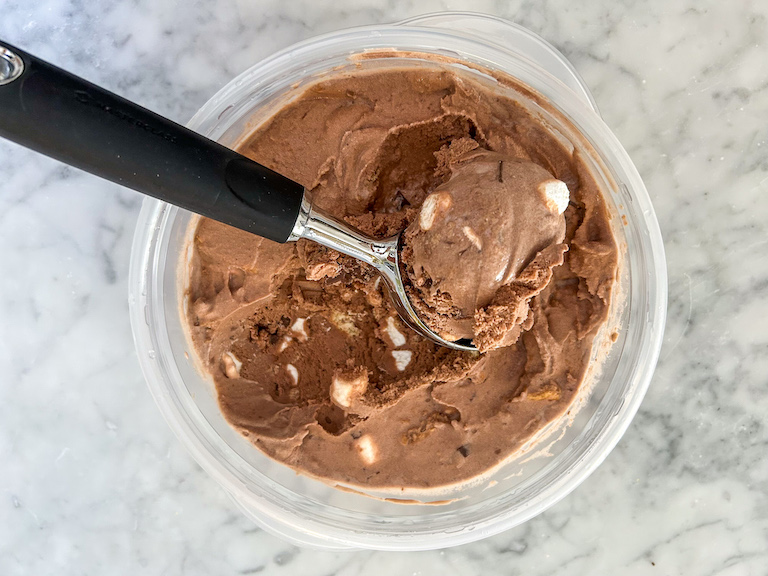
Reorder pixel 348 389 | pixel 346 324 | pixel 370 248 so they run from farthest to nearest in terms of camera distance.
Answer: pixel 346 324 → pixel 348 389 → pixel 370 248

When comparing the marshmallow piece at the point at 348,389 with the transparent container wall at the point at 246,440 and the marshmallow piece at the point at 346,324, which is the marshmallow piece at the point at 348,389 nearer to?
the marshmallow piece at the point at 346,324

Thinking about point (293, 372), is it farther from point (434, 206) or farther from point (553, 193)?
point (553, 193)

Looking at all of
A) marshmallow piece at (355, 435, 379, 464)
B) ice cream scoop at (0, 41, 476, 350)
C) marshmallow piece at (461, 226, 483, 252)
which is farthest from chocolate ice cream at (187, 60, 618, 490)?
ice cream scoop at (0, 41, 476, 350)

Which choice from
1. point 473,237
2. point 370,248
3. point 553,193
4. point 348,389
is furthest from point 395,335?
Result: point 553,193

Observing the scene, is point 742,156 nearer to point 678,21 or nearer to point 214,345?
point 678,21

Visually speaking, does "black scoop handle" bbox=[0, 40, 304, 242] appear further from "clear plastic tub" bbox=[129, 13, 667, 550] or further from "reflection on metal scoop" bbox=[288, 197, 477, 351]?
"clear plastic tub" bbox=[129, 13, 667, 550]

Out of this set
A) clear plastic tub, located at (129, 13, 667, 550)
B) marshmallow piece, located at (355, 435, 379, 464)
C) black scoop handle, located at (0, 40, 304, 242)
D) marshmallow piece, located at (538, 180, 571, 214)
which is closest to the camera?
black scoop handle, located at (0, 40, 304, 242)

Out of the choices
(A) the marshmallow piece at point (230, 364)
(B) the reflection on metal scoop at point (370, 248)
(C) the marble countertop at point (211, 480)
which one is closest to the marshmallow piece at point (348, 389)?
(B) the reflection on metal scoop at point (370, 248)
